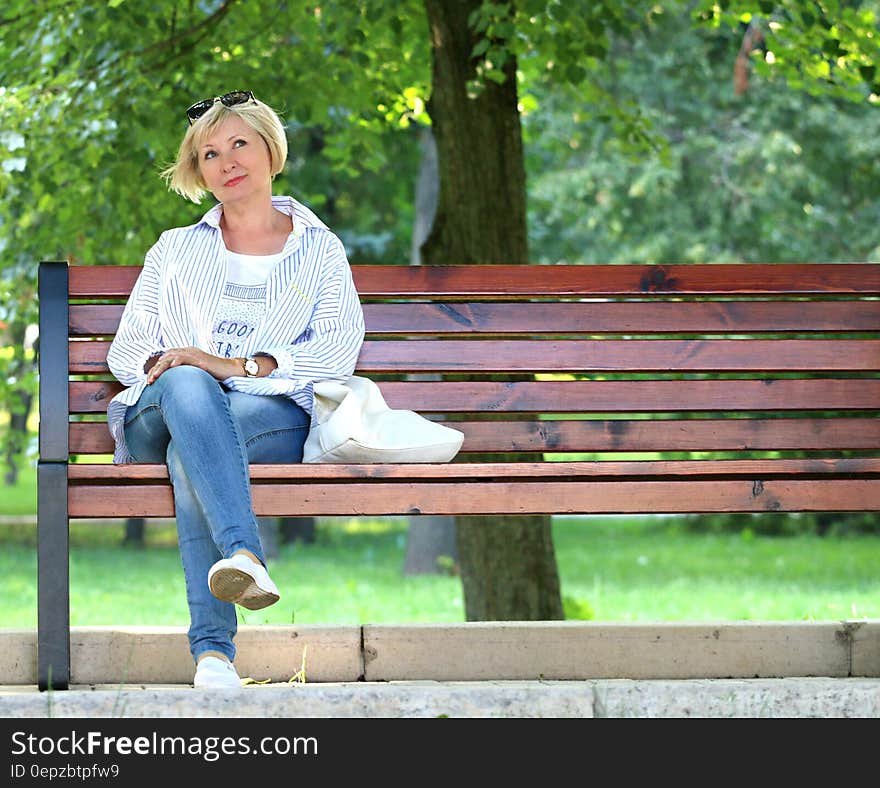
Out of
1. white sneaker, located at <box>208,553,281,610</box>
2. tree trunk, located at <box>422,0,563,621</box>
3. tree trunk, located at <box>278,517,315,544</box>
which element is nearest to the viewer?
white sneaker, located at <box>208,553,281,610</box>

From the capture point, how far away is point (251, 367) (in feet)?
→ 14.2

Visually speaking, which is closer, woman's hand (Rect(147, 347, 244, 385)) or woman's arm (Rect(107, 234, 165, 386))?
woman's hand (Rect(147, 347, 244, 385))

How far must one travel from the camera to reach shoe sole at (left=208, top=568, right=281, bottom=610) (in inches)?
146

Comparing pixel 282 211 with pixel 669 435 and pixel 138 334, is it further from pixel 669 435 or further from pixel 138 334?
pixel 669 435

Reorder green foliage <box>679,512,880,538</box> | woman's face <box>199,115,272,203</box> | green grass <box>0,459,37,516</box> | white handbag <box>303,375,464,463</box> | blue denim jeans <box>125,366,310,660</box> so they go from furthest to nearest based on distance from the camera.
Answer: green grass <box>0,459,37,516</box>
green foliage <box>679,512,880,538</box>
woman's face <box>199,115,272,203</box>
white handbag <box>303,375,464,463</box>
blue denim jeans <box>125,366,310,660</box>

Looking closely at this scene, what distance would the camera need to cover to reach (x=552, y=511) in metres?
4.11

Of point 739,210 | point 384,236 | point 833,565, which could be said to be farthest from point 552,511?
point 739,210

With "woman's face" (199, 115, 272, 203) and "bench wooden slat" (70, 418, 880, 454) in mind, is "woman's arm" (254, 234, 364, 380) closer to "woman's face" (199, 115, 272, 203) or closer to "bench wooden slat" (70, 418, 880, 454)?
"woman's face" (199, 115, 272, 203)

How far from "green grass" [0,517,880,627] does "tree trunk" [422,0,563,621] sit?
834mm

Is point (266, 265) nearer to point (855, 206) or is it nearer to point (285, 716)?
point (285, 716)

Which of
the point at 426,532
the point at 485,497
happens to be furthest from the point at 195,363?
the point at 426,532

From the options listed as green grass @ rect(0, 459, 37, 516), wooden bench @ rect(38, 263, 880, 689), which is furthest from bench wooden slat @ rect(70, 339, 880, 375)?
green grass @ rect(0, 459, 37, 516)

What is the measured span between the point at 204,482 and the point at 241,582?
0.29 m

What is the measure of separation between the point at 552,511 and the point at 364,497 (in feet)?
1.62
